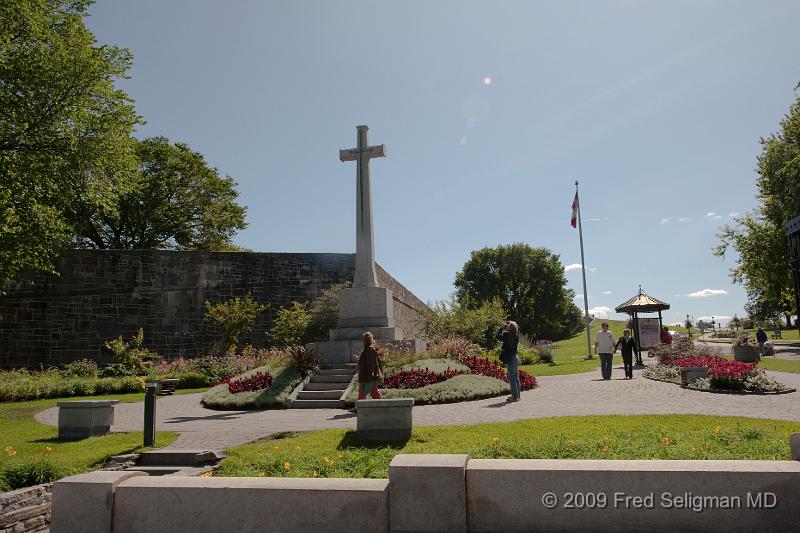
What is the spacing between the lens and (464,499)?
3.71 m

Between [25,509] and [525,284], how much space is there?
50.5m

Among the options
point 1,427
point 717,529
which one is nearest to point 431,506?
point 717,529

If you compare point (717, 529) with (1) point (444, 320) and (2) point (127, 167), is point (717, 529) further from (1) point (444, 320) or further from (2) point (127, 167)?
(1) point (444, 320)

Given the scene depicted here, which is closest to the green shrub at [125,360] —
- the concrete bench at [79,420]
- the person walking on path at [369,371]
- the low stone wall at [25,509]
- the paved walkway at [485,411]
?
the paved walkway at [485,411]

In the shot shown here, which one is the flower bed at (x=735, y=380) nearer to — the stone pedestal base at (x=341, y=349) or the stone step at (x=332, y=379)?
the stone pedestal base at (x=341, y=349)

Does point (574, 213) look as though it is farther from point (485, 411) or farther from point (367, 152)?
point (485, 411)

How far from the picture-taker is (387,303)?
703 inches

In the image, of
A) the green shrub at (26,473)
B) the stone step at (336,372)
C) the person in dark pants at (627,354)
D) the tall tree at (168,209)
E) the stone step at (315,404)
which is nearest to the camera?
the green shrub at (26,473)

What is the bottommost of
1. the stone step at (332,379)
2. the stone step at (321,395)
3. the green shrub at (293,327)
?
the stone step at (321,395)

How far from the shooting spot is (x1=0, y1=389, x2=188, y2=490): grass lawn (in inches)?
254

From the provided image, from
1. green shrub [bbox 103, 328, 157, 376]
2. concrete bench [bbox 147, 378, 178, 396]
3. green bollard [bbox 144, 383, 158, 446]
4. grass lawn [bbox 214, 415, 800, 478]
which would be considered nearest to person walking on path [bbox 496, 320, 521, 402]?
grass lawn [bbox 214, 415, 800, 478]

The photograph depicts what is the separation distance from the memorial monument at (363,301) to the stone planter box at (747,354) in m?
12.5

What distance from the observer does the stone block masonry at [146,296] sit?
25.2 m

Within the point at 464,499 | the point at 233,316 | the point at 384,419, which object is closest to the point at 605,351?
the point at 384,419
